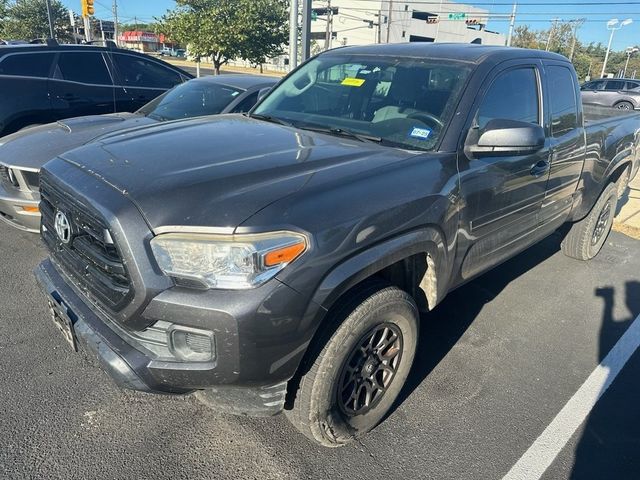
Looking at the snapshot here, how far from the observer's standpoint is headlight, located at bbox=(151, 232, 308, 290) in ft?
5.86

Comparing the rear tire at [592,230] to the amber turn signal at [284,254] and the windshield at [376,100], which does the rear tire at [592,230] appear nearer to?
the windshield at [376,100]

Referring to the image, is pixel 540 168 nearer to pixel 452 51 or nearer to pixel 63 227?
pixel 452 51

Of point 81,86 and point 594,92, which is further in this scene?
point 594,92

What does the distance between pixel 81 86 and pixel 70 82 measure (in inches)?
5.7

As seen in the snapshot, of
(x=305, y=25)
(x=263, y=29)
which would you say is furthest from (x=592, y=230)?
(x=263, y=29)

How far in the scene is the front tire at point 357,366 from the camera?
211 cm

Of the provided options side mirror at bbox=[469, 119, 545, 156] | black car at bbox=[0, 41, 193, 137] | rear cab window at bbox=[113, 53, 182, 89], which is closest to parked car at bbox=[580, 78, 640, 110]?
rear cab window at bbox=[113, 53, 182, 89]

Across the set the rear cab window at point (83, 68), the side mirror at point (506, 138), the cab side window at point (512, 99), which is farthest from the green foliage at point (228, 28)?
the side mirror at point (506, 138)

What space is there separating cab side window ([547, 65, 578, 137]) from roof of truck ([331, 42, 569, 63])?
21 centimetres

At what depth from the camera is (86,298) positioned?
2.20 m

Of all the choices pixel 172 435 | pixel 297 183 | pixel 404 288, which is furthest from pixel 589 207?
pixel 172 435

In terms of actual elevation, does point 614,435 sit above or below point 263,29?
below

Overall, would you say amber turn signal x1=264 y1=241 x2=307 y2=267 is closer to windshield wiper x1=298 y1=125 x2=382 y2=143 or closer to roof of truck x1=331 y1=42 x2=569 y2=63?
windshield wiper x1=298 y1=125 x2=382 y2=143

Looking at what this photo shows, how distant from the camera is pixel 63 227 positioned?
2262mm
